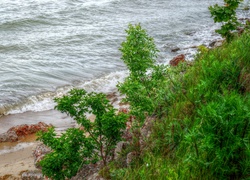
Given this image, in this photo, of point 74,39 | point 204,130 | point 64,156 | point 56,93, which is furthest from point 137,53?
point 74,39

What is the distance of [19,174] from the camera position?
31.5ft

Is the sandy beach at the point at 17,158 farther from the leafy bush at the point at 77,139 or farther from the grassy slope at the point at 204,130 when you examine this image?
the grassy slope at the point at 204,130

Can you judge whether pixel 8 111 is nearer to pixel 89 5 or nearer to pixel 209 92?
pixel 209 92

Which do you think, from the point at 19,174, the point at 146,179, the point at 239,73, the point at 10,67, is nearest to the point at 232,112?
the point at 146,179

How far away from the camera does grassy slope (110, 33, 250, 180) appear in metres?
3.82

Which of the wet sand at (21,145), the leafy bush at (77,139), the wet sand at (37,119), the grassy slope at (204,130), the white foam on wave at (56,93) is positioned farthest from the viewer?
the white foam on wave at (56,93)

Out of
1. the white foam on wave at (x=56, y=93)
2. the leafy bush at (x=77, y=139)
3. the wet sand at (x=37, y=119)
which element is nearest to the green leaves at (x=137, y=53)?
the leafy bush at (x=77, y=139)

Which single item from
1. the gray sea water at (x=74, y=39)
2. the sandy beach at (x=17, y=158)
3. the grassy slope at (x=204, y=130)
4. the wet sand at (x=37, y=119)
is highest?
the grassy slope at (x=204, y=130)

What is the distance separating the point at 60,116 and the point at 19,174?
3974 mm

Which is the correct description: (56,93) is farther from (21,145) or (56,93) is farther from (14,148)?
(14,148)

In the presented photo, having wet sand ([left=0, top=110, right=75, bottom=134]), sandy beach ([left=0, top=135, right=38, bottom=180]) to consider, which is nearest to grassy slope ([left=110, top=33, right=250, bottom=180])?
sandy beach ([left=0, top=135, right=38, bottom=180])

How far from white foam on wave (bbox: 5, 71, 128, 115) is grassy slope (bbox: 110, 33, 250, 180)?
24.6ft

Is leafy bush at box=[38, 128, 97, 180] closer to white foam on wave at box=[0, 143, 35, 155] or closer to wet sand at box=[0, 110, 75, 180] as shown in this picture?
wet sand at box=[0, 110, 75, 180]

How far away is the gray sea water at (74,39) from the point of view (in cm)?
1595
